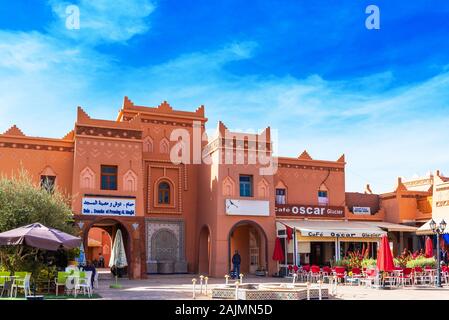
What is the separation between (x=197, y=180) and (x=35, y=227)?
15.1m

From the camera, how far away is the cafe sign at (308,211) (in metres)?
30.1

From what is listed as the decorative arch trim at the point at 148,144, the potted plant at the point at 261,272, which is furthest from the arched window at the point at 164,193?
the potted plant at the point at 261,272

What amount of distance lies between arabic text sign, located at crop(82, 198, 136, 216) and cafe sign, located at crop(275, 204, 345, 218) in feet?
26.7

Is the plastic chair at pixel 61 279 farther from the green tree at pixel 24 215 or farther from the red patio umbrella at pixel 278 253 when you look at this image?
the red patio umbrella at pixel 278 253

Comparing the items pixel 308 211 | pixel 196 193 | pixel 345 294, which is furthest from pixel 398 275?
pixel 196 193

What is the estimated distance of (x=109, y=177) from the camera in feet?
86.4

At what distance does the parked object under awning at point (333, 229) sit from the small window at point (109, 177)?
342 inches

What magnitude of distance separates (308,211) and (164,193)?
26.0 feet

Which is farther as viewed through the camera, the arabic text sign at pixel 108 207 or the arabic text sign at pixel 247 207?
the arabic text sign at pixel 247 207

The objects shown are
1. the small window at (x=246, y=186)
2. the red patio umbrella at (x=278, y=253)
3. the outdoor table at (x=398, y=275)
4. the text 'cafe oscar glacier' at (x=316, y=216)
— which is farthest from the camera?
the small window at (x=246, y=186)

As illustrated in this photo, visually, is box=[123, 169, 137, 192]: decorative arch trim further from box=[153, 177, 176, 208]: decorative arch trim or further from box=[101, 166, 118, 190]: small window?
box=[153, 177, 176, 208]: decorative arch trim

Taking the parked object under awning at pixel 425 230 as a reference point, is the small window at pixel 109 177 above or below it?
above

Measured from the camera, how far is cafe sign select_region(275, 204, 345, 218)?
98.8 ft
